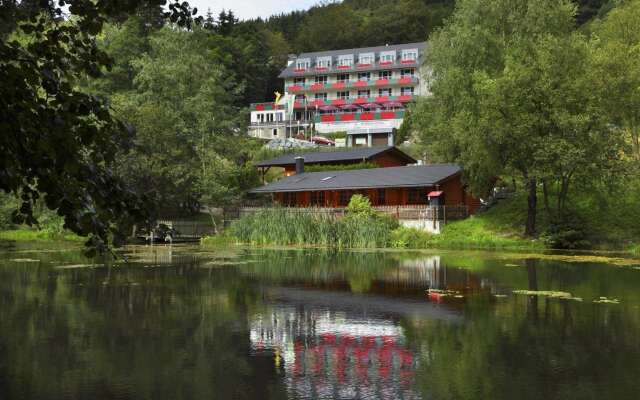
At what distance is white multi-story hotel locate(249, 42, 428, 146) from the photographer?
107 m

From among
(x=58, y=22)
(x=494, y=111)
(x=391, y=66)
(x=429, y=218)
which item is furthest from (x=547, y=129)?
(x=391, y=66)

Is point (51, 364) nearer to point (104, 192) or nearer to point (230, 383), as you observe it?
point (230, 383)

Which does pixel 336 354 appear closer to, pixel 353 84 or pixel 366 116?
pixel 366 116

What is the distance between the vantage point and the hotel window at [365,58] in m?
113

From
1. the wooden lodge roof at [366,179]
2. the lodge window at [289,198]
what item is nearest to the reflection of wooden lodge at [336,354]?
the wooden lodge roof at [366,179]

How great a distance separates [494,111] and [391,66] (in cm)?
6903

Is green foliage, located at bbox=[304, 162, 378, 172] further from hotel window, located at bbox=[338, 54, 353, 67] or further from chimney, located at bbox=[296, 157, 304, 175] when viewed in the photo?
hotel window, located at bbox=[338, 54, 353, 67]

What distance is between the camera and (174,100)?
64438 mm

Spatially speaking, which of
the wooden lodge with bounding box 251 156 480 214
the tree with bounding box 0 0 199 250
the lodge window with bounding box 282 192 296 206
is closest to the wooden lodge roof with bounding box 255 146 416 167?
the wooden lodge with bounding box 251 156 480 214

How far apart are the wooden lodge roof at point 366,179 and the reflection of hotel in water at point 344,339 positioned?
2847 cm

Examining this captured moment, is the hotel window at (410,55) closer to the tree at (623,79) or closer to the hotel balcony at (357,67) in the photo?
the hotel balcony at (357,67)

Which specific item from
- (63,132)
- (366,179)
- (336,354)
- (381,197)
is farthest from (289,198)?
(63,132)

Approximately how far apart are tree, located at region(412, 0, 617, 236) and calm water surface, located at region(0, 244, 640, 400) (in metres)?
16.9

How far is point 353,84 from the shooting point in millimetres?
111375
